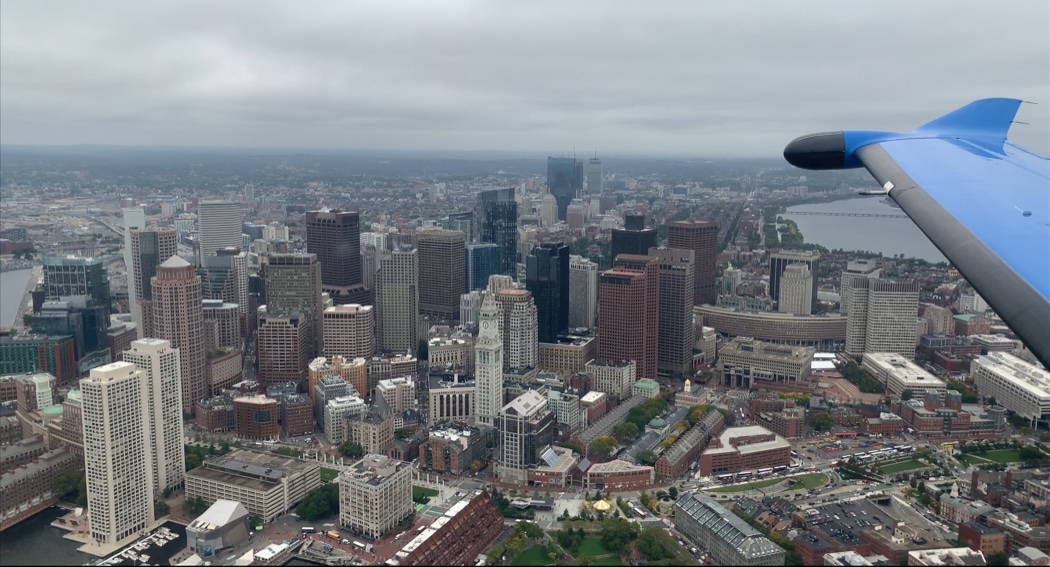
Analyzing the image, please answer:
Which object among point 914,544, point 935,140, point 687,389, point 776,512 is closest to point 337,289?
point 687,389

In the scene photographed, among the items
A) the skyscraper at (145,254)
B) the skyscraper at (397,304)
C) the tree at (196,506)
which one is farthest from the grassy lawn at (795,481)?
the skyscraper at (145,254)

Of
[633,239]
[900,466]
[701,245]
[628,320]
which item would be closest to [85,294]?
[628,320]

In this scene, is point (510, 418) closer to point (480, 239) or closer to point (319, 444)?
point (319, 444)

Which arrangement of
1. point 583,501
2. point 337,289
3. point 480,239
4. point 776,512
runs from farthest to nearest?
point 480,239 → point 337,289 → point 583,501 → point 776,512

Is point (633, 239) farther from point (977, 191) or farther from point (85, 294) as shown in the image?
point (977, 191)

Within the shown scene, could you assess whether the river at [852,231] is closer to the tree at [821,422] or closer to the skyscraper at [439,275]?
the tree at [821,422]

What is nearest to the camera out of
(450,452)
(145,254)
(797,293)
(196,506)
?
(196,506)
